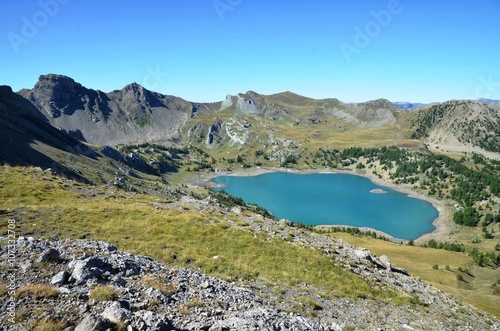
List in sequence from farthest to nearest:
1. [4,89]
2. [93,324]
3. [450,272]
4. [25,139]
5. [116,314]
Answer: [4,89] → [25,139] → [450,272] → [116,314] → [93,324]

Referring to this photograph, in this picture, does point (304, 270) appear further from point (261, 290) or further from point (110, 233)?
point (110, 233)

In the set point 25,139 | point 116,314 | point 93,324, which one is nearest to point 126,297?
point 116,314

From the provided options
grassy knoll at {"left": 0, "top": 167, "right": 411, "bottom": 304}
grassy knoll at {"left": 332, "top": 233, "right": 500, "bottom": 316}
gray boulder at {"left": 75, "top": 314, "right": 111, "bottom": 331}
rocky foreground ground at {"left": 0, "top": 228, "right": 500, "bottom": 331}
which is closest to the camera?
gray boulder at {"left": 75, "top": 314, "right": 111, "bottom": 331}

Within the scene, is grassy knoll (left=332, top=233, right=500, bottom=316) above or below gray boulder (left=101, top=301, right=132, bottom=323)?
below

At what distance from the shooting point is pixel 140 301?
1366cm

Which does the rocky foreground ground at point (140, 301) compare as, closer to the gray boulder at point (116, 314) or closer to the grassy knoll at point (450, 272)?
the gray boulder at point (116, 314)

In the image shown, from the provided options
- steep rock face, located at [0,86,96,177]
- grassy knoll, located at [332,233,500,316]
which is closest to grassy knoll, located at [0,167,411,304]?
grassy knoll, located at [332,233,500,316]

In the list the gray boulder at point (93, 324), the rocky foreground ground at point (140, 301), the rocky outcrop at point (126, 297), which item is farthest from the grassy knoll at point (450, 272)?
the gray boulder at point (93, 324)

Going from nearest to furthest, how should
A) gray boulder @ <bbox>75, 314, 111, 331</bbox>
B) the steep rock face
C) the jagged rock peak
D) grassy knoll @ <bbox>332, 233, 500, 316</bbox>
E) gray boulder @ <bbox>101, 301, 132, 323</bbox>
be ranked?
gray boulder @ <bbox>75, 314, 111, 331</bbox> → gray boulder @ <bbox>101, 301, 132, 323</bbox> → grassy knoll @ <bbox>332, 233, 500, 316</bbox> → the steep rock face → the jagged rock peak

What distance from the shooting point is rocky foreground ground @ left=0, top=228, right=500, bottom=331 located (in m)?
11.4

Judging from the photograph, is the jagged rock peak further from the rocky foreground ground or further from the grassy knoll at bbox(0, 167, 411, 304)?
the rocky foreground ground

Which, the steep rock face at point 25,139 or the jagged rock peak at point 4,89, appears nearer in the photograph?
the steep rock face at point 25,139

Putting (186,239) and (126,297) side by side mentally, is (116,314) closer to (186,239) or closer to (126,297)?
(126,297)

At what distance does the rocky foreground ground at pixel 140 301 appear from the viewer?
1138 cm
